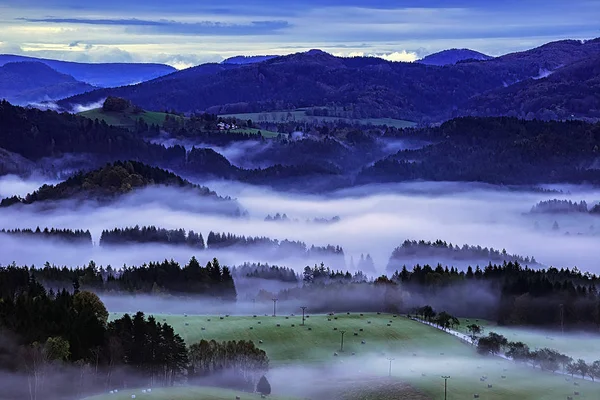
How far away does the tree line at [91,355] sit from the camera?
479 ft

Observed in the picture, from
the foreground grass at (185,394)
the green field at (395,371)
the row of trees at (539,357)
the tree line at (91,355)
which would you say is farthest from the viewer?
the row of trees at (539,357)

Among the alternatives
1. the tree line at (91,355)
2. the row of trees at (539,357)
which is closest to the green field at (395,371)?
the row of trees at (539,357)

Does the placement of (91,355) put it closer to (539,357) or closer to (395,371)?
(395,371)

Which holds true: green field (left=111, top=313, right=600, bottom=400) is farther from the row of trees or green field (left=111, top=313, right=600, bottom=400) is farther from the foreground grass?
the row of trees

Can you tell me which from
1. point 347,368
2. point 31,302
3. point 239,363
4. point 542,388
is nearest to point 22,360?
point 31,302

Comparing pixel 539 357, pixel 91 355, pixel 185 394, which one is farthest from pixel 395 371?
pixel 91 355

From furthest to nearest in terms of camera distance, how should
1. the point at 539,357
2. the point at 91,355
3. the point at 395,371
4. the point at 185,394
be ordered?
the point at 539,357
the point at 395,371
the point at 91,355
the point at 185,394

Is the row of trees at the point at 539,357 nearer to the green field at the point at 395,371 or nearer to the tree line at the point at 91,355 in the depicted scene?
the green field at the point at 395,371

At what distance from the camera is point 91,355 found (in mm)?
156625

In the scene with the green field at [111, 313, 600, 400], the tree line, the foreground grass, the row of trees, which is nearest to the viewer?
the foreground grass

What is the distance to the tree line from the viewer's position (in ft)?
479

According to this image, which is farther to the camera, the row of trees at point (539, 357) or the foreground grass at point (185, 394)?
the row of trees at point (539, 357)

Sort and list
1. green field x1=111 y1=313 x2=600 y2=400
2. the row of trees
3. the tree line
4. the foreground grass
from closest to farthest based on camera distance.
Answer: the foreground grass → the tree line → green field x1=111 y1=313 x2=600 y2=400 → the row of trees

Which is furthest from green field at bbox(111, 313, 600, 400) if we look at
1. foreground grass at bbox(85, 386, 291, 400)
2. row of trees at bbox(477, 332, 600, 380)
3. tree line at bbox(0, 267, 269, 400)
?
tree line at bbox(0, 267, 269, 400)
